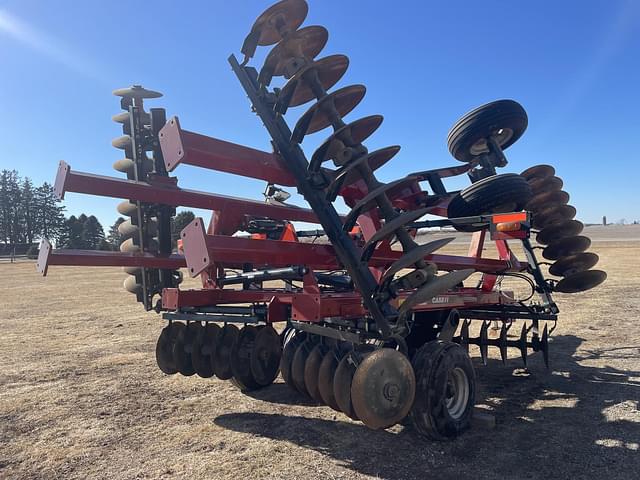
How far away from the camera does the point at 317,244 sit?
3910mm

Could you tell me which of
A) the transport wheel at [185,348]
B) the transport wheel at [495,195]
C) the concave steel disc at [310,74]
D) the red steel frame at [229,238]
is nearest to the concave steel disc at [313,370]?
the red steel frame at [229,238]

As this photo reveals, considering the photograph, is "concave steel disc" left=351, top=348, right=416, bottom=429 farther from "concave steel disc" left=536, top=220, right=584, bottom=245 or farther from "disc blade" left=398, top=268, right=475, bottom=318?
"concave steel disc" left=536, top=220, right=584, bottom=245

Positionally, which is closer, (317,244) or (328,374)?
(328,374)

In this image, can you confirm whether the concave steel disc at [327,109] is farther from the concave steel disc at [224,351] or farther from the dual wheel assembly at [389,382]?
the concave steel disc at [224,351]

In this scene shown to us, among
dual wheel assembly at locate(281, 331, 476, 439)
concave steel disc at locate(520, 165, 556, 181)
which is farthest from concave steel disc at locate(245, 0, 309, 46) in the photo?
concave steel disc at locate(520, 165, 556, 181)

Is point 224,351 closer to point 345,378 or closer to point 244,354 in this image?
point 244,354

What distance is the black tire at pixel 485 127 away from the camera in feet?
15.2

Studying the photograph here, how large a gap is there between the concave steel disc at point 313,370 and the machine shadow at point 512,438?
31 centimetres

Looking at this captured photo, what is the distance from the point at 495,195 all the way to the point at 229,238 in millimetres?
2031

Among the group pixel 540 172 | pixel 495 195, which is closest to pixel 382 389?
pixel 495 195

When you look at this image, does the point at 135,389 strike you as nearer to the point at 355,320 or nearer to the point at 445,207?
the point at 355,320

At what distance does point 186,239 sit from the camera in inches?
117

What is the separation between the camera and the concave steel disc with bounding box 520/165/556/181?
5.85m

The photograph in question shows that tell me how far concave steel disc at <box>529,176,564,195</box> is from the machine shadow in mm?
2205
